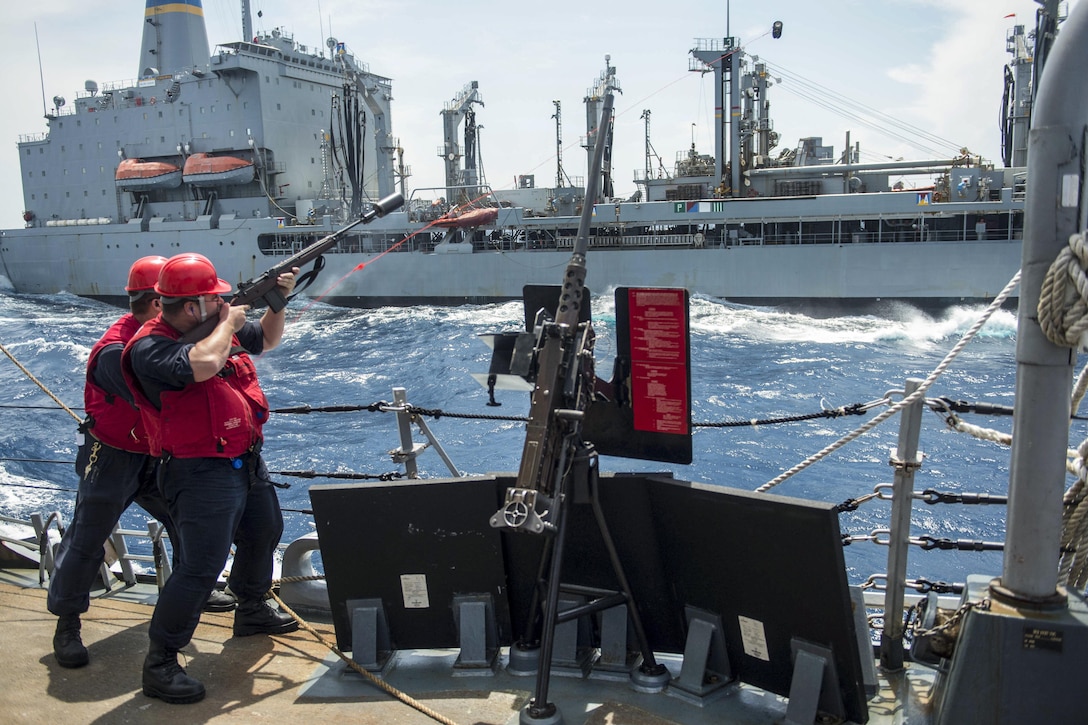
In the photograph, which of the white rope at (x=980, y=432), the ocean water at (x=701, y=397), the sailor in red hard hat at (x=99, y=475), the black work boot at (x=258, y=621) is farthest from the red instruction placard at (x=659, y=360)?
the sailor in red hard hat at (x=99, y=475)

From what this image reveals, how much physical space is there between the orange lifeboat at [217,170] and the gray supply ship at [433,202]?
0.08 metres

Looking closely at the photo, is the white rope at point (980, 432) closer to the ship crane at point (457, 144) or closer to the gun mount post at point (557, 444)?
the gun mount post at point (557, 444)

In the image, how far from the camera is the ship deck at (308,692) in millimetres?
2615

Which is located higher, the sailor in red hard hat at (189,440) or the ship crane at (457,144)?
the ship crane at (457,144)

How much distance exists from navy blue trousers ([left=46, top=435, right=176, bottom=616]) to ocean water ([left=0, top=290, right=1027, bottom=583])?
68cm

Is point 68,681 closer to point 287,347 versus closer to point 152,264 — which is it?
point 152,264

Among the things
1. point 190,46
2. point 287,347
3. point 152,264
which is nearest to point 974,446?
point 152,264

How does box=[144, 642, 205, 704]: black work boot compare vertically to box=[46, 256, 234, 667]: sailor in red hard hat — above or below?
below

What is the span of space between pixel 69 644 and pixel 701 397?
39.9ft

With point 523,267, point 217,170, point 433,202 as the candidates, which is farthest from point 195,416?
point 217,170

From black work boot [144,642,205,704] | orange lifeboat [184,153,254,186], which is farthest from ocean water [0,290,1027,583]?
orange lifeboat [184,153,254,186]

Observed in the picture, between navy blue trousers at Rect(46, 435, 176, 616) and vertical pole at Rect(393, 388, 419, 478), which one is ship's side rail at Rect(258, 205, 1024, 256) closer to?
navy blue trousers at Rect(46, 435, 176, 616)

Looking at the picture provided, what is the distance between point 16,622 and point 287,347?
20.0 m

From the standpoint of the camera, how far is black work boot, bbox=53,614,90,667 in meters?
3.14
